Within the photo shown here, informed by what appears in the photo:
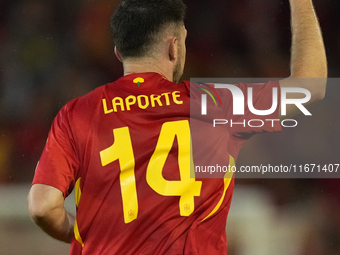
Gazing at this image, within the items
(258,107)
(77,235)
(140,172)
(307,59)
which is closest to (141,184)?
(140,172)

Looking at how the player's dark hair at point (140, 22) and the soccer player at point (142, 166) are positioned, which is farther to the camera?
the player's dark hair at point (140, 22)

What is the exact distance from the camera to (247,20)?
3.56m

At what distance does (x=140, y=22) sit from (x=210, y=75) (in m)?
2.56

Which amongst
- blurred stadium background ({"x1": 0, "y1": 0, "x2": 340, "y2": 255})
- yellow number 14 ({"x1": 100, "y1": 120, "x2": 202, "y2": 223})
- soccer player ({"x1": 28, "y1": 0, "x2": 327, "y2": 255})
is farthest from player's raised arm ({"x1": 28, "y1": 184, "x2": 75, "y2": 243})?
blurred stadium background ({"x1": 0, "y1": 0, "x2": 340, "y2": 255})

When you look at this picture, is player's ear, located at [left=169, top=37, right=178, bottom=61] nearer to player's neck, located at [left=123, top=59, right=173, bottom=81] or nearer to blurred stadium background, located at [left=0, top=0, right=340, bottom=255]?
player's neck, located at [left=123, top=59, right=173, bottom=81]

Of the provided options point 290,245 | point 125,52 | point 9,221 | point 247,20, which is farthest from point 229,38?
point 125,52

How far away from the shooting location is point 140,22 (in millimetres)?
919

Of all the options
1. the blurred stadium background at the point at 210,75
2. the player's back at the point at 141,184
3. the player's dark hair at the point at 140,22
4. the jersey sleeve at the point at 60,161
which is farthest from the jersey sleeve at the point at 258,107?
the blurred stadium background at the point at 210,75

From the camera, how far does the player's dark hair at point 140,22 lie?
92 cm

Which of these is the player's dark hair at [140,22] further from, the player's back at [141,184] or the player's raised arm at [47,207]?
the player's raised arm at [47,207]

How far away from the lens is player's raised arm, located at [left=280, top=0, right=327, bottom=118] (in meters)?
0.83

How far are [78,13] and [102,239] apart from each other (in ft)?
10.2

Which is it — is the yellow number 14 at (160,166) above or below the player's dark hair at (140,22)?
below

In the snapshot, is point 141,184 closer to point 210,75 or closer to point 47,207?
point 47,207
